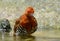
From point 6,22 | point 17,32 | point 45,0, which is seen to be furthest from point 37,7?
point 17,32

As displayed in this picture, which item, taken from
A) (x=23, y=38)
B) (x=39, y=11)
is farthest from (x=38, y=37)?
(x=39, y=11)

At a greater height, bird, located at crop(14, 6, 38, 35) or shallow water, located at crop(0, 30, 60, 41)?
bird, located at crop(14, 6, 38, 35)

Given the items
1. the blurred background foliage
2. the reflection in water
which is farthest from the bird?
the blurred background foliage

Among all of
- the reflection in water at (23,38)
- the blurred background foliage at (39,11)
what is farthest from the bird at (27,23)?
the blurred background foliage at (39,11)

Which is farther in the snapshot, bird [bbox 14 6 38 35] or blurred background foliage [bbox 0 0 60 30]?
blurred background foliage [bbox 0 0 60 30]

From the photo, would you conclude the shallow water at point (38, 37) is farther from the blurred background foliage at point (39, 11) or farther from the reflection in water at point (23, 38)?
the blurred background foliage at point (39, 11)

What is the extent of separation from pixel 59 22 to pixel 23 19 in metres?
0.64

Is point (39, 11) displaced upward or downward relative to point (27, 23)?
upward

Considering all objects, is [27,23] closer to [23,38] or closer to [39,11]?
[23,38]

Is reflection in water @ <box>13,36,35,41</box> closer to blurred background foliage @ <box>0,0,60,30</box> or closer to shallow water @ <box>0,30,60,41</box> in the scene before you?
shallow water @ <box>0,30,60,41</box>

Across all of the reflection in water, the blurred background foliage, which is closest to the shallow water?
the reflection in water

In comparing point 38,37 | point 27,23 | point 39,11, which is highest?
point 39,11

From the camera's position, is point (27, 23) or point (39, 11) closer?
point (27, 23)

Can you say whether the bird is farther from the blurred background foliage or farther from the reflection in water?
the blurred background foliage
